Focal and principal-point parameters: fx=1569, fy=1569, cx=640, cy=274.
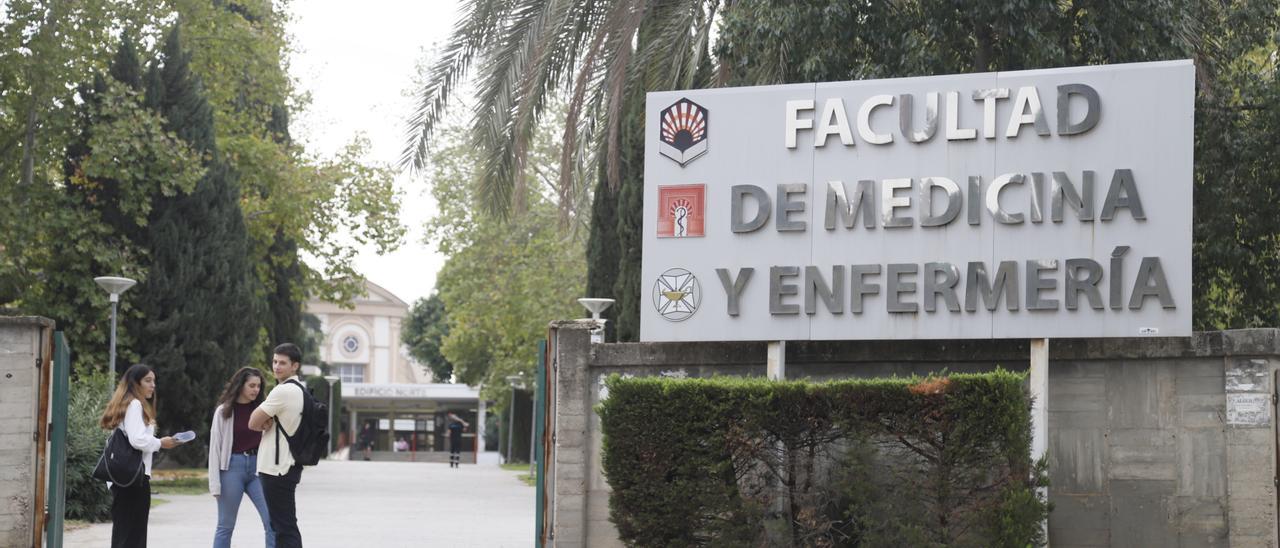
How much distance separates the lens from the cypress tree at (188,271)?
99.2ft

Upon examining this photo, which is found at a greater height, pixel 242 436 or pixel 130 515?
pixel 242 436

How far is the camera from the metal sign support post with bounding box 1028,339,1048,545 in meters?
11.9

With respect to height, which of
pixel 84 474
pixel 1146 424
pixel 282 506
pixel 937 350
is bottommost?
pixel 84 474

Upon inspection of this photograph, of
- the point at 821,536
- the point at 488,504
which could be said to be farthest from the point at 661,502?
the point at 488,504

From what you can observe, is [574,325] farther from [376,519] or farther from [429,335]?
[429,335]

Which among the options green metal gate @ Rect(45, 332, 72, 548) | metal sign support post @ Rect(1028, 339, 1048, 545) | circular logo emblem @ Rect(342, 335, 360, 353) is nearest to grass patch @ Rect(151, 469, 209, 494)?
green metal gate @ Rect(45, 332, 72, 548)

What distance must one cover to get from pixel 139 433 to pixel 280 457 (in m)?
1.05

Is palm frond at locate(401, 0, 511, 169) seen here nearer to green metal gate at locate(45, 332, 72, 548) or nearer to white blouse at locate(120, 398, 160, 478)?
green metal gate at locate(45, 332, 72, 548)

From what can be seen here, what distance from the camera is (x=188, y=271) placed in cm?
3048

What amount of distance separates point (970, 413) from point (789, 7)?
6.13 metres

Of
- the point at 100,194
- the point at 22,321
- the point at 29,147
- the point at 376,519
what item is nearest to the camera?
the point at 22,321

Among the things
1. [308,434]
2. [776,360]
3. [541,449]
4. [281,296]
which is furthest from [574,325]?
[281,296]

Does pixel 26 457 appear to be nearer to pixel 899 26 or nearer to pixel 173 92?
pixel 899 26

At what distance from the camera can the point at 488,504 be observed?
2531 cm
